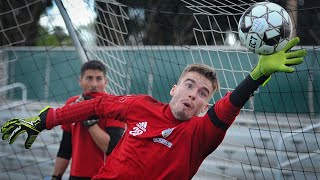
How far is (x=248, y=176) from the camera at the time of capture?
6266 millimetres

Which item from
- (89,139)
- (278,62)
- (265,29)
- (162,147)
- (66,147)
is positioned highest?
(265,29)

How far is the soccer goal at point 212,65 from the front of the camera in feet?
16.9

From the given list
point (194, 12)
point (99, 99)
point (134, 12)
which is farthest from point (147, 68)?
point (99, 99)

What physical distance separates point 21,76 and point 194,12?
4918 millimetres

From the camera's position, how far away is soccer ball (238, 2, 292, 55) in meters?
3.02

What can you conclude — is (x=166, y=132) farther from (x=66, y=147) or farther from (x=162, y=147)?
(x=66, y=147)

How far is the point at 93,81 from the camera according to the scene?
4.93 meters

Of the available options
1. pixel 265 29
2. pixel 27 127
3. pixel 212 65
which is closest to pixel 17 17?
pixel 212 65

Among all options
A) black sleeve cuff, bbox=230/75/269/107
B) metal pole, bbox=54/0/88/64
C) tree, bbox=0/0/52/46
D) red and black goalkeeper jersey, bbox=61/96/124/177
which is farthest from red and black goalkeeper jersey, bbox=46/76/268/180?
tree, bbox=0/0/52/46

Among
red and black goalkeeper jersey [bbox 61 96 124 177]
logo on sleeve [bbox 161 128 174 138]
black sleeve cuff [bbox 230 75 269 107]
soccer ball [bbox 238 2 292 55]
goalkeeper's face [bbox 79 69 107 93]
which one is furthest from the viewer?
goalkeeper's face [bbox 79 69 107 93]

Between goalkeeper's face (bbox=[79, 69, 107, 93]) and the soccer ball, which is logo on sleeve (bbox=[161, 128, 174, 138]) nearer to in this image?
the soccer ball

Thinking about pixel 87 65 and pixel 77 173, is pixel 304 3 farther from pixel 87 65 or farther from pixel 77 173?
pixel 77 173

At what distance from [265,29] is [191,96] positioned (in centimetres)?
58

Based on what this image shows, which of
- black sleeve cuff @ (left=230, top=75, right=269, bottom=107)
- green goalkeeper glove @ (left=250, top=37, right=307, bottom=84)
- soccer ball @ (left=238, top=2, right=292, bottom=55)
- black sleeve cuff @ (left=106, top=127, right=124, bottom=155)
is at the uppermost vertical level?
soccer ball @ (left=238, top=2, right=292, bottom=55)
